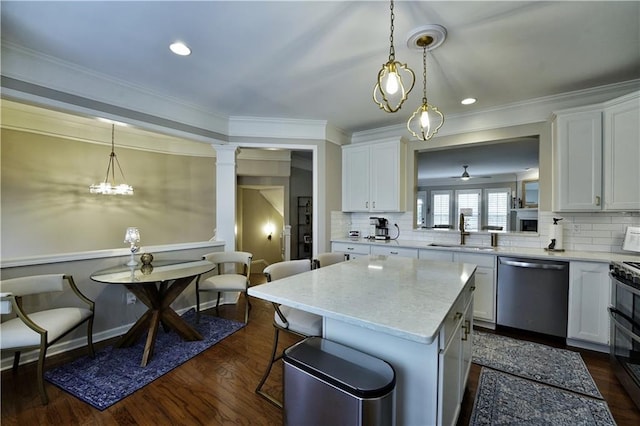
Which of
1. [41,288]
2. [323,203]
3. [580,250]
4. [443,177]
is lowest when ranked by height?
[41,288]

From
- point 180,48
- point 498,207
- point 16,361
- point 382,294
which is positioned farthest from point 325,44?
point 498,207

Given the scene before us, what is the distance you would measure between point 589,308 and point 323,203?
307 centimetres

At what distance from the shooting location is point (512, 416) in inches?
→ 70.9

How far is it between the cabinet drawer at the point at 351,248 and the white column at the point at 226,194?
1.49 metres

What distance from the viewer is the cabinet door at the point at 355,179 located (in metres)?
4.25

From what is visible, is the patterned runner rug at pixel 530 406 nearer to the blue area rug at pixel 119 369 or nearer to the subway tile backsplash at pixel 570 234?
the subway tile backsplash at pixel 570 234

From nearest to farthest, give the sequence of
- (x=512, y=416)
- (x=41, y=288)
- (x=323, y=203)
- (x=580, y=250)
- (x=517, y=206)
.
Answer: (x=512, y=416) → (x=41, y=288) → (x=580, y=250) → (x=323, y=203) → (x=517, y=206)

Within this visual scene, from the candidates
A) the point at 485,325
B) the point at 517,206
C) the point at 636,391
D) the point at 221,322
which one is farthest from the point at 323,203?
the point at 517,206

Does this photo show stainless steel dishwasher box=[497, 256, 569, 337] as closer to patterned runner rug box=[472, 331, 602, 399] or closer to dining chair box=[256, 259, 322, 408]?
patterned runner rug box=[472, 331, 602, 399]

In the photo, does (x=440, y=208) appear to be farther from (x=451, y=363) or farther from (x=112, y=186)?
(x=112, y=186)

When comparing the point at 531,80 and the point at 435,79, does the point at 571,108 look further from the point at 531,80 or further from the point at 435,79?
the point at 435,79

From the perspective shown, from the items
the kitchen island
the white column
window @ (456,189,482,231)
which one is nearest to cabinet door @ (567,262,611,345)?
the kitchen island

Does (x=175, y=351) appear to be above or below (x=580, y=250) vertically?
below

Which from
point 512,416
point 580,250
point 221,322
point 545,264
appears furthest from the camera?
point 221,322
